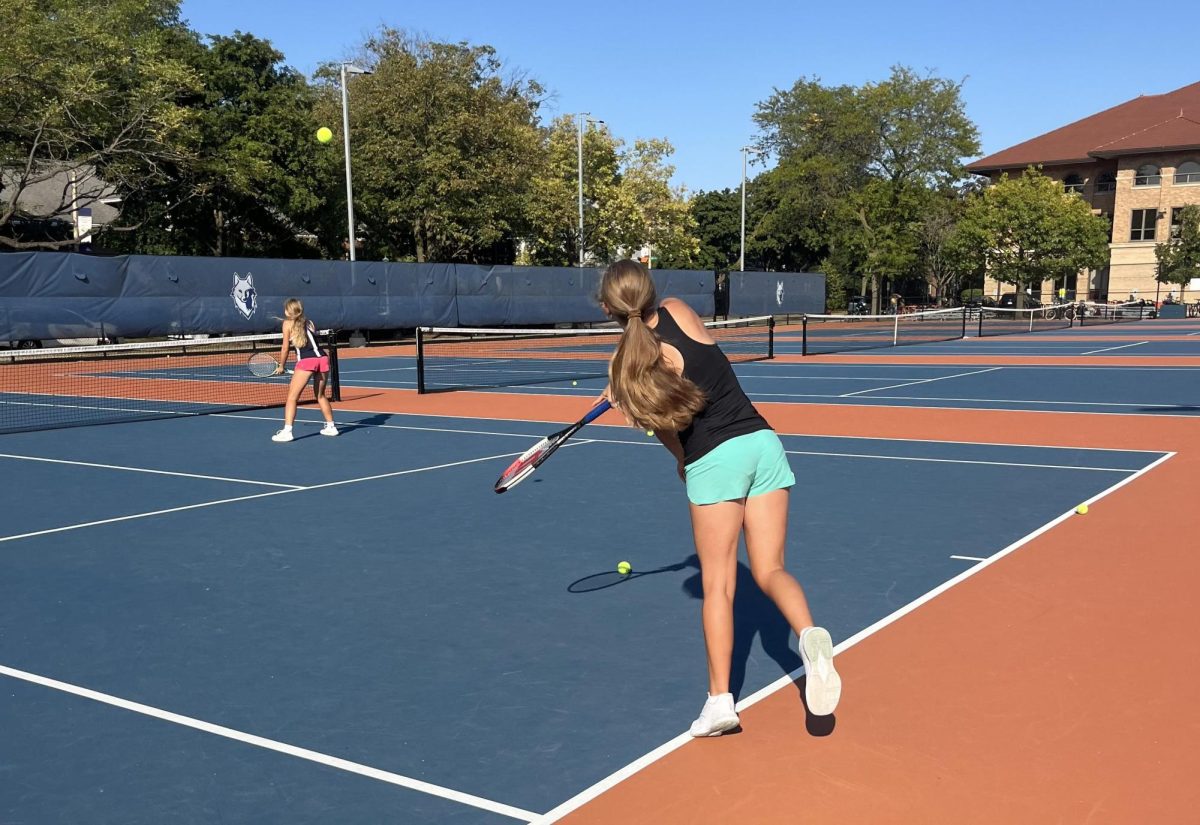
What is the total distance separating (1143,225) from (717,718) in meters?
75.8

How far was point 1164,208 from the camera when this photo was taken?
68125 mm

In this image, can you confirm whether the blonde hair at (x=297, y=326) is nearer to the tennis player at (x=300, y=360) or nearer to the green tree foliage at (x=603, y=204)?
the tennis player at (x=300, y=360)

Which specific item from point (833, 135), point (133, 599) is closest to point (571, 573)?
point (133, 599)

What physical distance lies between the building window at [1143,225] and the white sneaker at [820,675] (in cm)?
7513

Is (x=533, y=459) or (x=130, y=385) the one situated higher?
(x=533, y=459)

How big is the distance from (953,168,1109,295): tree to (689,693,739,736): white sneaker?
57.3 metres

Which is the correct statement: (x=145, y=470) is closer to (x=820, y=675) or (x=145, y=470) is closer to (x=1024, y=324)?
(x=820, y=675)

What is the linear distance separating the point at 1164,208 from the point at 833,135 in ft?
76.1

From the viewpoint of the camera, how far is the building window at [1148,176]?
2714 inches

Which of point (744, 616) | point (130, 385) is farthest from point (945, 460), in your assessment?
point (130, 385)

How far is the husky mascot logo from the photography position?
93.3 ft

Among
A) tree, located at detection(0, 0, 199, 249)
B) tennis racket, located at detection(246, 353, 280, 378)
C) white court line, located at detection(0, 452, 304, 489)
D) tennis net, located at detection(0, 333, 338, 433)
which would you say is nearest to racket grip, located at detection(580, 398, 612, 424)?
white court line, located at detection(0, 452, 304, 489)

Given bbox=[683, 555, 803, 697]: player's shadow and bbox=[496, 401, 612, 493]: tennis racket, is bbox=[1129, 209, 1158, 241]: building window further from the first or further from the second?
bbox=[496, 401, 612, 493]: tennis racket

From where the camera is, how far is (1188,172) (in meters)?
67.4
